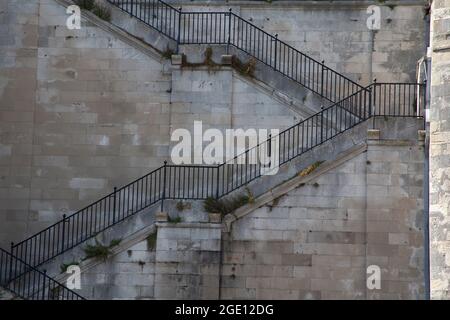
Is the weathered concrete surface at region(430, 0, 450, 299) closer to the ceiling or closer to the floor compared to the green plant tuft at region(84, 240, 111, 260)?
closer to the ceiling

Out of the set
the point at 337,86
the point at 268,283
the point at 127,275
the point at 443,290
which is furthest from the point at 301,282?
the point at 443,290

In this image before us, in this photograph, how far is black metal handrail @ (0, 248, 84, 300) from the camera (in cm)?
3123

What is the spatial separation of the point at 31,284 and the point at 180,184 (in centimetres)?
447

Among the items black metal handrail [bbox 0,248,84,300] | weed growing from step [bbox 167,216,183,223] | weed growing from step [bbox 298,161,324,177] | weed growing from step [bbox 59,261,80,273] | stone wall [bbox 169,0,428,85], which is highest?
stone wall [bbox 169,0,428,85]

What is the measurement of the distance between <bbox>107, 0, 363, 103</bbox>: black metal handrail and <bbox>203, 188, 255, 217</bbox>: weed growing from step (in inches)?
181

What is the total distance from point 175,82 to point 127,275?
5.38 meters

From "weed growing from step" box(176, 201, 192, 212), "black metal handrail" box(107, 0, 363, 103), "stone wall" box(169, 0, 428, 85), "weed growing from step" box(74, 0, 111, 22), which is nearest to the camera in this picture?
"weed growing from step" box(176, 201, 192, 212)

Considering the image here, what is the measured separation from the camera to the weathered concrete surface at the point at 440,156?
23.3m

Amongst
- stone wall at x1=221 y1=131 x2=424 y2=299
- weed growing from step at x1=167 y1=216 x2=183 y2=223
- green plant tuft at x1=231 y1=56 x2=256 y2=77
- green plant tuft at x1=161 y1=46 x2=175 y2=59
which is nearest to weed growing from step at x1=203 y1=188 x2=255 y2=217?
stone wall at x1=221 y1=131 x2=424 y2=299

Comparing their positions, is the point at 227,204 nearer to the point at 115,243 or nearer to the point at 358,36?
the point at 115,243

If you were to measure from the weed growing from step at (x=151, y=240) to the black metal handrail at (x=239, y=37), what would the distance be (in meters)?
5.79

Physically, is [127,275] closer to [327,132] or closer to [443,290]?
[327,132]

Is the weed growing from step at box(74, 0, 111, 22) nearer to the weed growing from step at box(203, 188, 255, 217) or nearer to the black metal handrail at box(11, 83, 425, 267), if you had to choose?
the black metal handrail at box(11, 83, 425, 267)

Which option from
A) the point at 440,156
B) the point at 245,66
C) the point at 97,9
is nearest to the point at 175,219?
the point at 245,66
